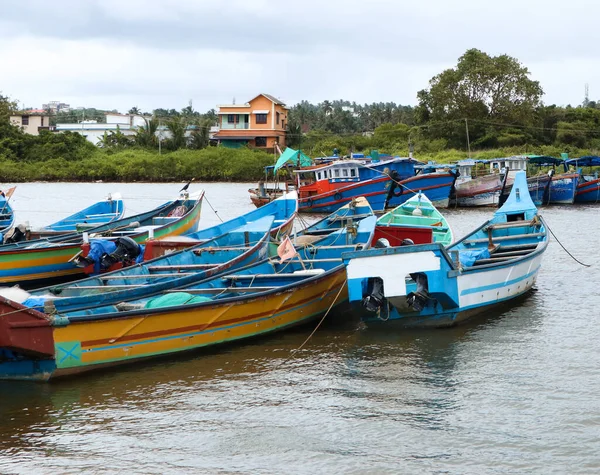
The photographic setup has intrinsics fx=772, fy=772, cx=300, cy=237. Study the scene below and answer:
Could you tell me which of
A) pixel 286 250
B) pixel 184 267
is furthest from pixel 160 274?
pixel 286 250

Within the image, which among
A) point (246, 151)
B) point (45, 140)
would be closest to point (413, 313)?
point (246, 151)

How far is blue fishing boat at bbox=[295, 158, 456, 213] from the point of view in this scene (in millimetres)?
35519

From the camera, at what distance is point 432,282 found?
12.6m

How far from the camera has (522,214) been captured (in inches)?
717

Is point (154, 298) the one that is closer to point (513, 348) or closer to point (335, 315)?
point (335, 315)

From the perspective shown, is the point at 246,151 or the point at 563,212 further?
the point at 246,151

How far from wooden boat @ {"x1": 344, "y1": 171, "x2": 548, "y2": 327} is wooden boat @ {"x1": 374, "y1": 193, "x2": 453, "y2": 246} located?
1497 mm

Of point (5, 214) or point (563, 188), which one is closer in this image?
point (5, 214)

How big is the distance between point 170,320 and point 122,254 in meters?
5.61

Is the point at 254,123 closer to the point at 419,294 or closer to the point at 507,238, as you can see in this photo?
the point at 507,238

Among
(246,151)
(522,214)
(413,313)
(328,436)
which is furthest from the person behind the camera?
(246,151)

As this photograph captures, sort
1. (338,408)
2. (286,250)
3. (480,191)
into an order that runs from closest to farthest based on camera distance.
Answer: (338,408)
(286,250)
(480,191)

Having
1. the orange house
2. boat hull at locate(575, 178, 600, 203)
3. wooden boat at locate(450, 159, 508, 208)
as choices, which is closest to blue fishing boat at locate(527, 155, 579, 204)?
boat hull at locate(575, 178, 600, 203)

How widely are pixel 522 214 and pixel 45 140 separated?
5615cm
